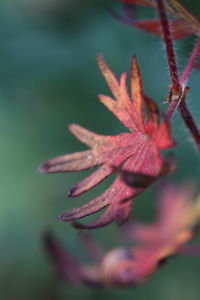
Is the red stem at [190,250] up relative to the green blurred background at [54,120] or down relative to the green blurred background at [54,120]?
down

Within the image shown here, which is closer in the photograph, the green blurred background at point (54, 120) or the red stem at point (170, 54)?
the red stem at point (170, 54)

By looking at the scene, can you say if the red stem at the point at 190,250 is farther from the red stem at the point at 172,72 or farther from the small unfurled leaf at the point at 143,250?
the red stem at the point at 172,72

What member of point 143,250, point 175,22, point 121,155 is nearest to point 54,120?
point 143,250

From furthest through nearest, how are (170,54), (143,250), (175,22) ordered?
1. (143,250)
2. (175,22)
3. (170,54)

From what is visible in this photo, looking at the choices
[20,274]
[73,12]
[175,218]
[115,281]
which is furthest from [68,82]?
[115,281]

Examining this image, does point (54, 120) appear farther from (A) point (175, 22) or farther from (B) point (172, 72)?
(B) point (172, 72)

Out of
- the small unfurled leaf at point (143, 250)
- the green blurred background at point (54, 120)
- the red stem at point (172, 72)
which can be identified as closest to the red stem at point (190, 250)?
the small unfurled leaf at point (143, 250)

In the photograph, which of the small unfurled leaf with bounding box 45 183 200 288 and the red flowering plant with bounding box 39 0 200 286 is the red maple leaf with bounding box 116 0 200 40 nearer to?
the red flowering plant with bounding box 39 0 200 286
